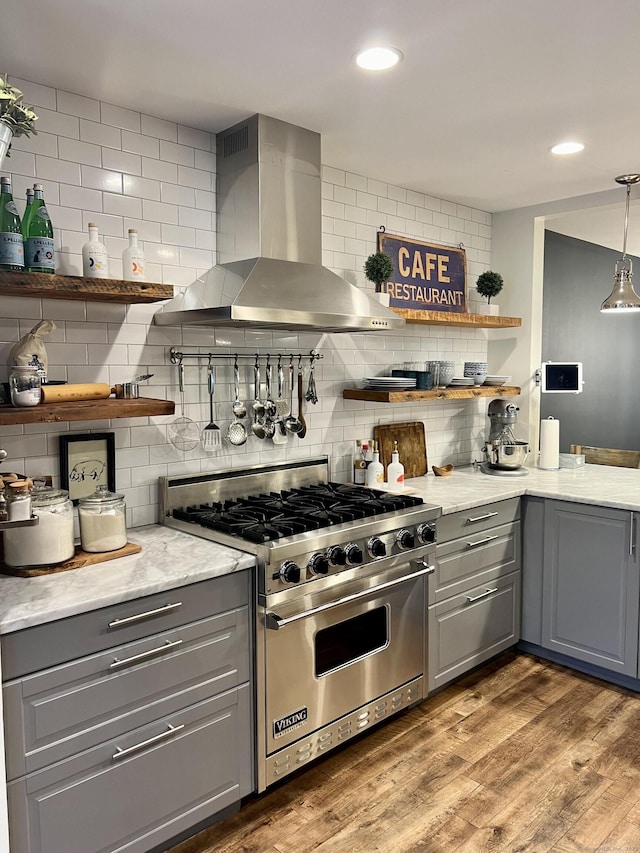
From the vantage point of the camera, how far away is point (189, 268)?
108 inches

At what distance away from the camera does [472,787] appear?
2.39 metres

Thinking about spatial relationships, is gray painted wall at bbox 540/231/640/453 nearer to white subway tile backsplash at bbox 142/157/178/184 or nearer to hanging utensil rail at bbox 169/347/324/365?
hanging utensil rail at bbox 169/347/324/365

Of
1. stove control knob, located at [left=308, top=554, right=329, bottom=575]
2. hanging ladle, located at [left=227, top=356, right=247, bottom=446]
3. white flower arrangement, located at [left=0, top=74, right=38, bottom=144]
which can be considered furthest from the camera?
hanging ladle, located at [left=227, top=356, right=247, bottom=446]

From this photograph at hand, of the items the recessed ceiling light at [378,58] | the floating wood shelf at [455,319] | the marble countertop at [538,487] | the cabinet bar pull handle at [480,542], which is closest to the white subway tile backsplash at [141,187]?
the recessed ceiling light at [378,58]

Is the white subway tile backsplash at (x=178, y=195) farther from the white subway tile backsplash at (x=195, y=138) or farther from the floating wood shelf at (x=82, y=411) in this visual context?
the floating wood shelf at (x=82, y=411)

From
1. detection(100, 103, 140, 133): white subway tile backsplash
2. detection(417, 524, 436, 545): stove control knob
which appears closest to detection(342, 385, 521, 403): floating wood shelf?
detection(417, 524, 436, 545): stove control knob

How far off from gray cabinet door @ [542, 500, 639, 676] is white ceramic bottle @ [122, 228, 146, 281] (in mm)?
2270

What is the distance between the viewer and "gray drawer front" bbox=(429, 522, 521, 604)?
2.97 metres

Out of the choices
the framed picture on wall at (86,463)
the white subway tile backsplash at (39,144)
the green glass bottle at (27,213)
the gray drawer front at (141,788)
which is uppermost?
the white subway tile backsplash at (39,144)

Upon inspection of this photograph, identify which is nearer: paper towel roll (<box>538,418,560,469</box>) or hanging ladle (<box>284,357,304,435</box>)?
hanging ladle (<box>284,357,304,435</box>)

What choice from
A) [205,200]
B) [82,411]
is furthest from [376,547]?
[205,200]

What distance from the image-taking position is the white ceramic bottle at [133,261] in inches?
93.0

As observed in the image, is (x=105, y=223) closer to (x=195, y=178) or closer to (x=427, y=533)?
(x=195, y=178)

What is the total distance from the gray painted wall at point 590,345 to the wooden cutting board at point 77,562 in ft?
12.2
